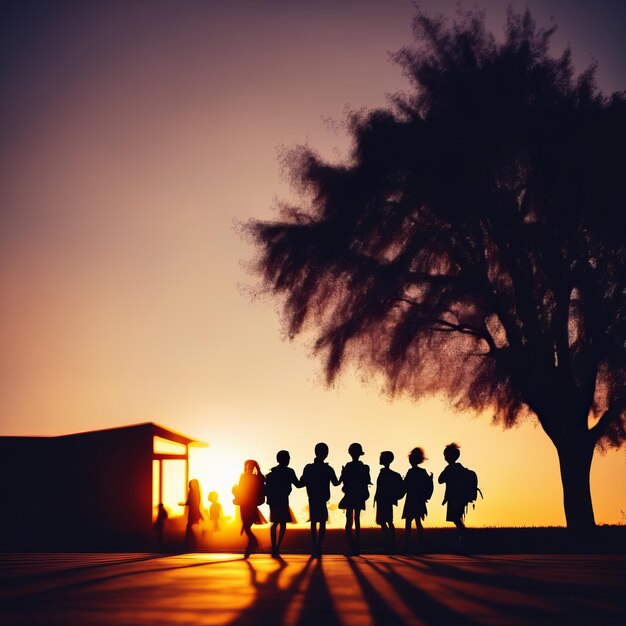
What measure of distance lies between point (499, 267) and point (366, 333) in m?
3.69

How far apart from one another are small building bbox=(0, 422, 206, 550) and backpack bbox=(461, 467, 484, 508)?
512 inches

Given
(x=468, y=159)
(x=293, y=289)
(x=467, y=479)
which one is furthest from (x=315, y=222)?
(x=467, y=479)

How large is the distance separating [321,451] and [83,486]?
1418cm

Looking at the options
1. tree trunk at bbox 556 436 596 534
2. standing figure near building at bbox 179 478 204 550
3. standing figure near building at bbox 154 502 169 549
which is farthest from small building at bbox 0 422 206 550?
tree trunk at bbox 556 436 596 534

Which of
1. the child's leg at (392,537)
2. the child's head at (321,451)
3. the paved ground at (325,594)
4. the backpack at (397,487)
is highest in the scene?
the child's head at (321,451)

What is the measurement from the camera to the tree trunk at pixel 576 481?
73.5ft

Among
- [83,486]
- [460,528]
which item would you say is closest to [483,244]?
[460,528]

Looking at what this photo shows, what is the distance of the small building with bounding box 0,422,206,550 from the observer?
88.7 feet

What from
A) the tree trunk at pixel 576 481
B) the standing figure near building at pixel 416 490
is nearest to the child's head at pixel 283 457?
the standing figure near building at pixel 416 490

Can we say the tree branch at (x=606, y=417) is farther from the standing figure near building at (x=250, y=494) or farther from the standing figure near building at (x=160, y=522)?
the standing figure near building at (x=160, y=522)

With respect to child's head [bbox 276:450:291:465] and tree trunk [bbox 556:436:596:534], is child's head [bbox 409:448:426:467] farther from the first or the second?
tree trunk [bbox 556:436:596:534]

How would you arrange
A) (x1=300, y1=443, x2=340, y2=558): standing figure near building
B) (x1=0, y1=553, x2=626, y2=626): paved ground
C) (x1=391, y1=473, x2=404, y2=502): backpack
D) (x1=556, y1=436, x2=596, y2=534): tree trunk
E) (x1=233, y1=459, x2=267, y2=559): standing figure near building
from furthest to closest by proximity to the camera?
(x1=556, y1=436, x2=596, y2=534): tree trunk
(x1=391, y1=473, x2=404, y2=502): backpack
(x1=233, y1=459, x2=267, y2=559): standing figure near building
(x1=300, y1=443, x2=340, y2=558): standing figure near building
(x1=0, y1=553, x2=626, y2=626): paved ground

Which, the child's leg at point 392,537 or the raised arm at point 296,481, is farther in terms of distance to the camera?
the child's leg at point 392,537

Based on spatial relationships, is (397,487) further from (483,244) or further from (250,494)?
(483,244)
